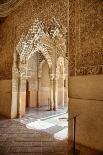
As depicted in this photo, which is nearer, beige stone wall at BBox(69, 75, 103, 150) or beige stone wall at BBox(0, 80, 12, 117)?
beige stone wall at BBox(69, 75, 103, 150)

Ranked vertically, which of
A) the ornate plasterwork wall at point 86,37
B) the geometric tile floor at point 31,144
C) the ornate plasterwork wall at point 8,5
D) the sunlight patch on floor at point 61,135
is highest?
the ornate plasterwork wall at point 8,5

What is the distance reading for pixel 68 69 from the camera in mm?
4883

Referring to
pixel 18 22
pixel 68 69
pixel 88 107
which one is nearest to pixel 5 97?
pixel 18 22

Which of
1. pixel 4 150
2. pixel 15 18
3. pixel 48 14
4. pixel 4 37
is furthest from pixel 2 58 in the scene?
pixel 4 150

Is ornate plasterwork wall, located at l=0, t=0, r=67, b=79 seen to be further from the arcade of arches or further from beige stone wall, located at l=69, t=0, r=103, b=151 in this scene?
beige stone wall, located at l=69, t=0, r=103, b=151

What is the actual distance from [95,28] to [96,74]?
3.26 ft

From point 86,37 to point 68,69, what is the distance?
905mm

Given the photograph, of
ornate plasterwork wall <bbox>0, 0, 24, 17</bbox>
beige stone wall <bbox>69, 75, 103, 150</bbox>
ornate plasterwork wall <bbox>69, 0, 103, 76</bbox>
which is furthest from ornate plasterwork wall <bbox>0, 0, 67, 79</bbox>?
beige stone wall <bbox>69, 75, 103, 150</bbox>

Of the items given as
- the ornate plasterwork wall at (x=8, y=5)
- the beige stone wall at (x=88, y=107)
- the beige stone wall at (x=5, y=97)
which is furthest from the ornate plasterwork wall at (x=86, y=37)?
the beige stone wall at (x=5, y=97)

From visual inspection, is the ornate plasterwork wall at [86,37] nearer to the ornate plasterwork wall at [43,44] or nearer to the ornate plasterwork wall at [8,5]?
the ornate plasterwork wall at [43,44]

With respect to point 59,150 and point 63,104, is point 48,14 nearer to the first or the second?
point 59,150

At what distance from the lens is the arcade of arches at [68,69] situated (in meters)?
4.16

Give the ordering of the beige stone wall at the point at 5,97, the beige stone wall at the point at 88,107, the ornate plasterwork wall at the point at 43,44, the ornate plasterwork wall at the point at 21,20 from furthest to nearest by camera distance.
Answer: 1. the beige stone wall at the point at 5,97
2. the ornate plasterwork wall at the point at 43,44
3. the ornate plasterwork wall at the point at 21,20
4. the beige stone wall at the point at 88,107

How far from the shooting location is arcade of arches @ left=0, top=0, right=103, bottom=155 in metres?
4.16
